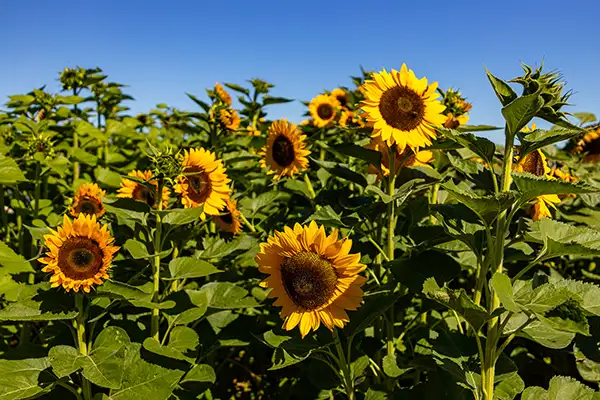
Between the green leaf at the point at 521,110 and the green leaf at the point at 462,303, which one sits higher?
the green leaf at the point at 521,110

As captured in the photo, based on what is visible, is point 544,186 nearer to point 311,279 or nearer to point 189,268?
point 311,279

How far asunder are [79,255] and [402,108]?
1.26 m

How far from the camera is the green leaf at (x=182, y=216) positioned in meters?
1.97

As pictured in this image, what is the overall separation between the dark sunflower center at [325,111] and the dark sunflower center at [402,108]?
1811mm

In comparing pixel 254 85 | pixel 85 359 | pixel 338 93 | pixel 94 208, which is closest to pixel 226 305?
pixel 85 359

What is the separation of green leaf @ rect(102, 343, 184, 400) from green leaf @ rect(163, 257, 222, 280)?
0.29 meters

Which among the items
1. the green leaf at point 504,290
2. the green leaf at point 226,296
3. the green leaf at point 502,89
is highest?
the green leaf at point 502,89

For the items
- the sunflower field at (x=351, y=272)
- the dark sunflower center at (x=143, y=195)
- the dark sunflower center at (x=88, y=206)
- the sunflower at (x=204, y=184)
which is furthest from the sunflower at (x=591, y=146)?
the dark sunflower center at (x=88, y=206)

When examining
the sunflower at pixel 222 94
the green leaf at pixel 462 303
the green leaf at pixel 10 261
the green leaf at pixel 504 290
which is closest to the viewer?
the green leaf at pixel 504 290

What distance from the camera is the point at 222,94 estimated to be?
3334 mm

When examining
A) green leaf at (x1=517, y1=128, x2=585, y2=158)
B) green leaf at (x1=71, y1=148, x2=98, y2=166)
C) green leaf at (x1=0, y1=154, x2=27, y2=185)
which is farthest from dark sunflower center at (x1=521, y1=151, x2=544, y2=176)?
green leaf at (x1=71, y1=148, x2=98, y2=166)

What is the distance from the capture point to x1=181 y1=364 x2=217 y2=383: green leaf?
2.04m

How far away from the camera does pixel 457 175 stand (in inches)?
117

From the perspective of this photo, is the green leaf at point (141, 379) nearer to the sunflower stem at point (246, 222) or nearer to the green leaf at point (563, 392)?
the sunflower stem at point (246, 222)
